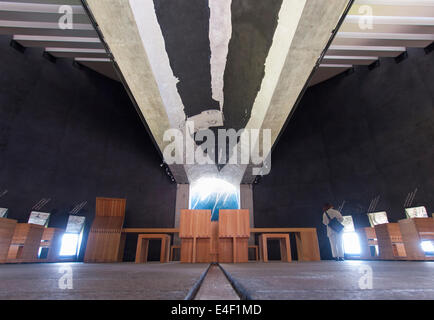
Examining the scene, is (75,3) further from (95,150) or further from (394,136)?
(394,136)

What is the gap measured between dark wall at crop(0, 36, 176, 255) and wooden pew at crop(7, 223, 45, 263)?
4.65ft

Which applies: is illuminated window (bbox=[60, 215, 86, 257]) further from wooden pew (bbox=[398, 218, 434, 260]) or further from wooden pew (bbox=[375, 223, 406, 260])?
wooden pew (bbox=[398, 218, 434, 260])

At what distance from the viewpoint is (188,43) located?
3.10m

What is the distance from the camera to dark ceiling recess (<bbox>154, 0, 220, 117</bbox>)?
2.73m

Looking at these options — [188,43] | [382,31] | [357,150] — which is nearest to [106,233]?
[188,43]

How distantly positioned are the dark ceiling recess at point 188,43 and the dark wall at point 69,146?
5756 millimetres

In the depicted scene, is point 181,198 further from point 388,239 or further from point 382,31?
point 382,31

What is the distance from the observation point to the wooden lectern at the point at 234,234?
16.3 ft

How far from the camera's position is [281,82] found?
371 centimetres

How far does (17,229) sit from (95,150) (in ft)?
12.3

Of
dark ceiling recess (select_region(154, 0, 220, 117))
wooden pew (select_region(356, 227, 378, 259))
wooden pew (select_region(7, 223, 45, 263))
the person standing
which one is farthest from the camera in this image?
wooden pew (select_region(356, 227, 378, 259))

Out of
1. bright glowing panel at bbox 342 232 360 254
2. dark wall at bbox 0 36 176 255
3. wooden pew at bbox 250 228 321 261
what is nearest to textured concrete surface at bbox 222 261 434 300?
wooden pew at bbox 250 228 321 261

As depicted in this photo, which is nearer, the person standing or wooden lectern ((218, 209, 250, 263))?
wooden lectern ((218, 209, 250, 263))
